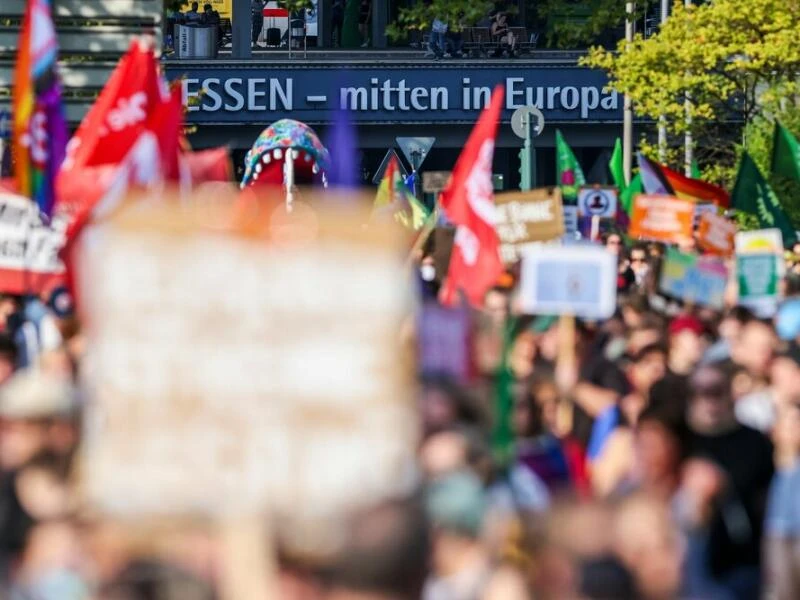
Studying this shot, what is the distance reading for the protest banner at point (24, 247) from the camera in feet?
45.1

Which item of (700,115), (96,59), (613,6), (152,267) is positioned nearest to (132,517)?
(152,267)

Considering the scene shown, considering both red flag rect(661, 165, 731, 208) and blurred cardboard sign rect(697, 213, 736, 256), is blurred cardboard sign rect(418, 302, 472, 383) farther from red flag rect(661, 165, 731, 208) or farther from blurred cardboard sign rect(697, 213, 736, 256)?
red flag rect(661, 165, 731, 208)

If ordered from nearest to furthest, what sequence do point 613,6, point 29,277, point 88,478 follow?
point 88,478
point 29,277
point 613,6

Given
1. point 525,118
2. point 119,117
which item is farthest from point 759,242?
point 525,118

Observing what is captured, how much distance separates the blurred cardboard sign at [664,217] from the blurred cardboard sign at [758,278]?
571 centimetres

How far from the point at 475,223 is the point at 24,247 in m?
2.39

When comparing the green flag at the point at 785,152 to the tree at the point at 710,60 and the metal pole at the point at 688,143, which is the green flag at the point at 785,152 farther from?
the metal pole at the point at 688,143

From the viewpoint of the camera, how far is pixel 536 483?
7.96 metres

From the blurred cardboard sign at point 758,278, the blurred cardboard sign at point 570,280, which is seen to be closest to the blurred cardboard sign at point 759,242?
the blurred cardboard sign at point 758,278

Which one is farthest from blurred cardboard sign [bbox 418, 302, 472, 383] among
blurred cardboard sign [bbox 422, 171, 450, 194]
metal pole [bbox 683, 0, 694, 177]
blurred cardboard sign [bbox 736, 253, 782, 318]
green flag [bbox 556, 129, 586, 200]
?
metal pole [bbox 683, 0, 694, 177]

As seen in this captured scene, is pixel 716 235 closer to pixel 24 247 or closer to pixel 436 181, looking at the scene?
pixel 436 181

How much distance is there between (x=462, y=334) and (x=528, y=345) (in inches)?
156

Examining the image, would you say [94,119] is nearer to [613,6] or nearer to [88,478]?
[88,478]

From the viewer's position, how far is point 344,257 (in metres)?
5.69
